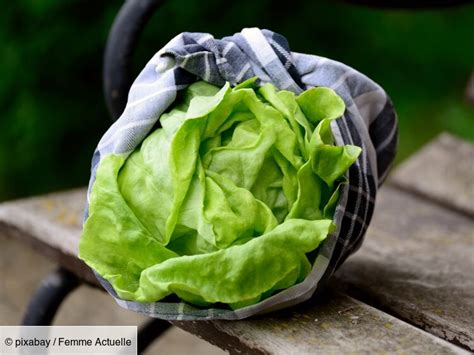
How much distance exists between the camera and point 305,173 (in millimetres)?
1057

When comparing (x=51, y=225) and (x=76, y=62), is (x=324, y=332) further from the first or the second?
(x=76, y=62)

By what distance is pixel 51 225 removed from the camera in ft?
5.36

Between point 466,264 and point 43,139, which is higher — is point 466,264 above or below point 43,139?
above

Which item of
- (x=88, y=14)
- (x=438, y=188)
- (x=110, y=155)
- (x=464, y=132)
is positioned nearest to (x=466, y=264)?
(x=438, y=188)

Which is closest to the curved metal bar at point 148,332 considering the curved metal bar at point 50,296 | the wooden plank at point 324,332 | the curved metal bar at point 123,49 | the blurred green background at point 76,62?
the curved metal bar at point 50,296

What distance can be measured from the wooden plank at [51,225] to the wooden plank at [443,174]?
918mm

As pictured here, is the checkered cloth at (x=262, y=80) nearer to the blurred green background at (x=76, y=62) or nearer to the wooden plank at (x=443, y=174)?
the wooden plank at (x=443, y=174)

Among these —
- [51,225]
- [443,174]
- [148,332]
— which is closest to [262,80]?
[51,225]

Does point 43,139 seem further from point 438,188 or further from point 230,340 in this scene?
point 230,340

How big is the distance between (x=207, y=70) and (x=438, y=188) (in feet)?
3.91

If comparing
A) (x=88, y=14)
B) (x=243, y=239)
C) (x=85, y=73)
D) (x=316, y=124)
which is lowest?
(x=85, y=73)

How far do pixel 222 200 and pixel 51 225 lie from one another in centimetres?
70

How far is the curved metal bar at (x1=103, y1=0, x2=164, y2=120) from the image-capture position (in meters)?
1.64

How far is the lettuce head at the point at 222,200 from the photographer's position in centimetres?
103
